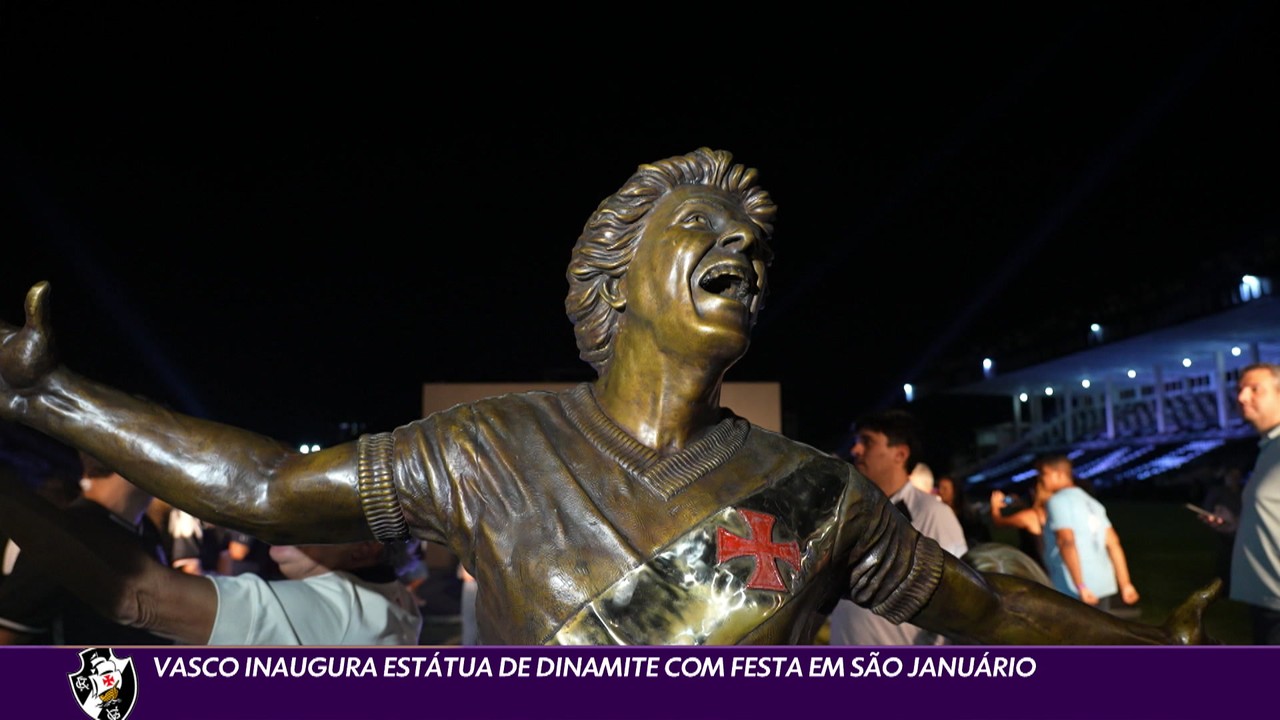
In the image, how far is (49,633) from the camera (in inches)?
111

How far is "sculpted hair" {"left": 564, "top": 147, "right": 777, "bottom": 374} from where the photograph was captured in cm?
253

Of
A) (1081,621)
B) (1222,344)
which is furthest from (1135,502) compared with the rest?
(1081,621)

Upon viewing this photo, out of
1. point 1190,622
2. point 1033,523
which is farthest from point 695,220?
point 1033,523

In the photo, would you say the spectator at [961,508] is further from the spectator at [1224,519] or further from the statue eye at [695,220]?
the statue eye at [695,220]

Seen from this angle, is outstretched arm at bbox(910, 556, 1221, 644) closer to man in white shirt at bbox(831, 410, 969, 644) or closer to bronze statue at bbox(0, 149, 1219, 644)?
bronze statue at bbox(0, 149, 1219, 644)

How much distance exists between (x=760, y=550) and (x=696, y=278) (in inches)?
24.6

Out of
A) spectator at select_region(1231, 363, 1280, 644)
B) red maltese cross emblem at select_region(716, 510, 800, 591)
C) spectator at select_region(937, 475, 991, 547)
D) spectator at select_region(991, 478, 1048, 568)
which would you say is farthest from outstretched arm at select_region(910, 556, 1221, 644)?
spectator at select_region(991, 478, 1048, 568)

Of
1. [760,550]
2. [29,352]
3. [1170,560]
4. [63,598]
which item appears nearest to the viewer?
[29,352]

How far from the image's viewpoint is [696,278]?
7.80 feet

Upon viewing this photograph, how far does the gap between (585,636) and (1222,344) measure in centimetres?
2923

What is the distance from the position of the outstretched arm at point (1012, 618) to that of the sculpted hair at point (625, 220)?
3.18ft

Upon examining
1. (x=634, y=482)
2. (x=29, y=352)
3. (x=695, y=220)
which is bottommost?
(x=634, y=482)

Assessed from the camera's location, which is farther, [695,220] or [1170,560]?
[1170,560]

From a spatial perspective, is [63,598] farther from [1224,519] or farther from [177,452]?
[1224,519]
